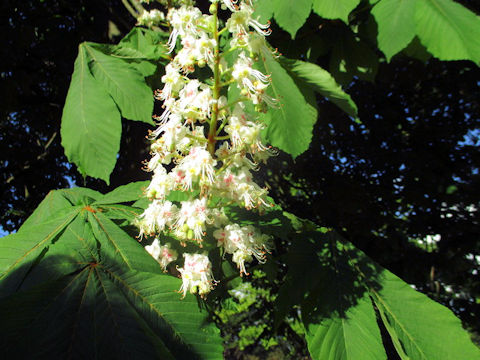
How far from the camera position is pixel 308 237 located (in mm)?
1278

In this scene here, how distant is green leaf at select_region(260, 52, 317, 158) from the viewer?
1.21 m

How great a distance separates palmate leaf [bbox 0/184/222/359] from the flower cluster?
0.11 meters

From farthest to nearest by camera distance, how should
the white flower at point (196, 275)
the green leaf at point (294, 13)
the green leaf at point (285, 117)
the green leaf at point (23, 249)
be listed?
the green leaf at point (294, 13) → the green leaf at point (285, 117) → the white flower at point (196, 275) → the green leaf at point (23, 249)

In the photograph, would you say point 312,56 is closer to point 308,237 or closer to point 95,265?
point 308,237

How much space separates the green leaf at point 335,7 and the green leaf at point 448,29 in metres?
0.30

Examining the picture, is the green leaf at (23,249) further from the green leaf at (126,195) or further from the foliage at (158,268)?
the green leaf at (126,195)

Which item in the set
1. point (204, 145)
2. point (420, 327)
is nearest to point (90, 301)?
point (204, 145)

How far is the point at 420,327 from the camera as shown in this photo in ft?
3.48

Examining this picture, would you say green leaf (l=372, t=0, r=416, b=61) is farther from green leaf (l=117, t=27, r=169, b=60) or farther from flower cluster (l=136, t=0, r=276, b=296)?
green leaf (l=117, t=27, r=169, b=60)

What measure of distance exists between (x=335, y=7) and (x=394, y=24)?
0.97 feet

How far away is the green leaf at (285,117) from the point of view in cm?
121

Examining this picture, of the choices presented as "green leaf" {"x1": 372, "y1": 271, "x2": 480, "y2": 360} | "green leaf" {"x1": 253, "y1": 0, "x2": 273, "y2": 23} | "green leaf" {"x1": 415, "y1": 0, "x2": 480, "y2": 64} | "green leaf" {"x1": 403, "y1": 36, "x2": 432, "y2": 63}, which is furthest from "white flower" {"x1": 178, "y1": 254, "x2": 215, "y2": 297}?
"green leaf" {"x1": 403, "y1": 36, "x2": 432, "y2": 63}

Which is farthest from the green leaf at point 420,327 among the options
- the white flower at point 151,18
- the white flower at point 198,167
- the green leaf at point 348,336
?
the white flower at point 151,18

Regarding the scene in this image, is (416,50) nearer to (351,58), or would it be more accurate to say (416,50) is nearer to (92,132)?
(351,58)
